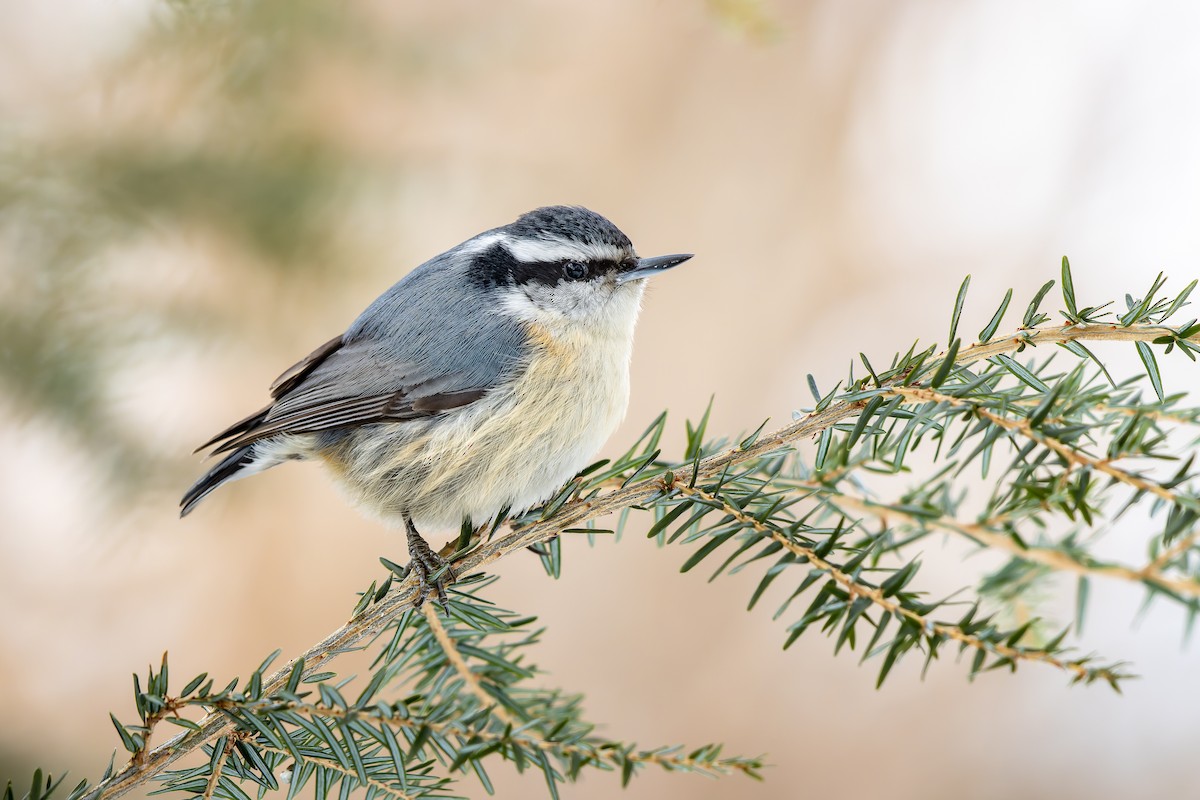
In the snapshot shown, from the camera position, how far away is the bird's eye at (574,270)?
5.29 feet

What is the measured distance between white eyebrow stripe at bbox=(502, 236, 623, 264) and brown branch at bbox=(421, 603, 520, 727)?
84 centimetres

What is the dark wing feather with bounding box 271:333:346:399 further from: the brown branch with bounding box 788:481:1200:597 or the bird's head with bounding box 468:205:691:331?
the brown branch with bounding box 788:481:1200:597

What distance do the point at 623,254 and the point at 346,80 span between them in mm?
626

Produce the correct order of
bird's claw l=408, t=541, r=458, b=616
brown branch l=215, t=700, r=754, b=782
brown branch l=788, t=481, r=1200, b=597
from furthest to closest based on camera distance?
bird's claw l=408, t=541, r=458, b=616
brown branch l=215, t=700, r=754, b=782
brown branch l=788, t=481, r=1200, b=597

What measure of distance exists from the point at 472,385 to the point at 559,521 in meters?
0.57

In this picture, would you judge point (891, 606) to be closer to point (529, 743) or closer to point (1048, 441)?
point (1048, 441)

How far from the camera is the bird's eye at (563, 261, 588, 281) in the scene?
161 cm

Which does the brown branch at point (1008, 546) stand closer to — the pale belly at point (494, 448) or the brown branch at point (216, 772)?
the brown branch at point (216, 772)

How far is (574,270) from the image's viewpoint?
63.7 inches

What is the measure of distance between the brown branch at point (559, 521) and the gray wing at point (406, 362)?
1.70 feet

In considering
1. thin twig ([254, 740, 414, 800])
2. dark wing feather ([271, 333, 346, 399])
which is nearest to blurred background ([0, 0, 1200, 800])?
dark wing feather ([271, 333, 346, 399])

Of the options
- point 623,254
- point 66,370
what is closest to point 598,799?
point 623,254

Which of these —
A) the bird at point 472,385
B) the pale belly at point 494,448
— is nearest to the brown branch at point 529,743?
the bird at point 472,385

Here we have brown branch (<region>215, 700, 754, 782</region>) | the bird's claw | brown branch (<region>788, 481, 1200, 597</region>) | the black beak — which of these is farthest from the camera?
the black beak
